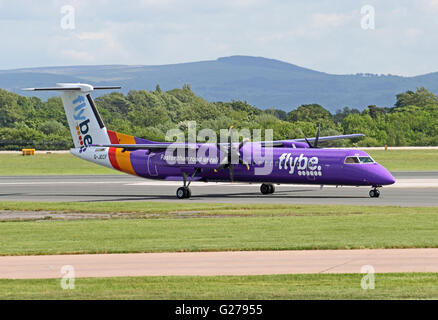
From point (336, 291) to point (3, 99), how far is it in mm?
183399

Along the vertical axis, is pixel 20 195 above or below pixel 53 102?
below

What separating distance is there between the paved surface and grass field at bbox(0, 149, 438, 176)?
183 ft

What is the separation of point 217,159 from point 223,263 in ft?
75.1

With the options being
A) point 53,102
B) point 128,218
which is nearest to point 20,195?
point 128,218

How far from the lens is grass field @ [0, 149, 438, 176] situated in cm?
7738

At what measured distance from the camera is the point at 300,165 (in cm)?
3984

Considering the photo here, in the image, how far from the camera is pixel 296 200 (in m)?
39.2

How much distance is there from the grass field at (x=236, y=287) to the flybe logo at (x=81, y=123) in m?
29.2

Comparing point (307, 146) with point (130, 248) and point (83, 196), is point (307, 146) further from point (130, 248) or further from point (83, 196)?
point (130, 248)

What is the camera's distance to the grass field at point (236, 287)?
14648 millimetres

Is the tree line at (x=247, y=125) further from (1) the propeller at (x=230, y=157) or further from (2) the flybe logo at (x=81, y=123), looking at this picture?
(1) the propeller at (x=230, y=157)
